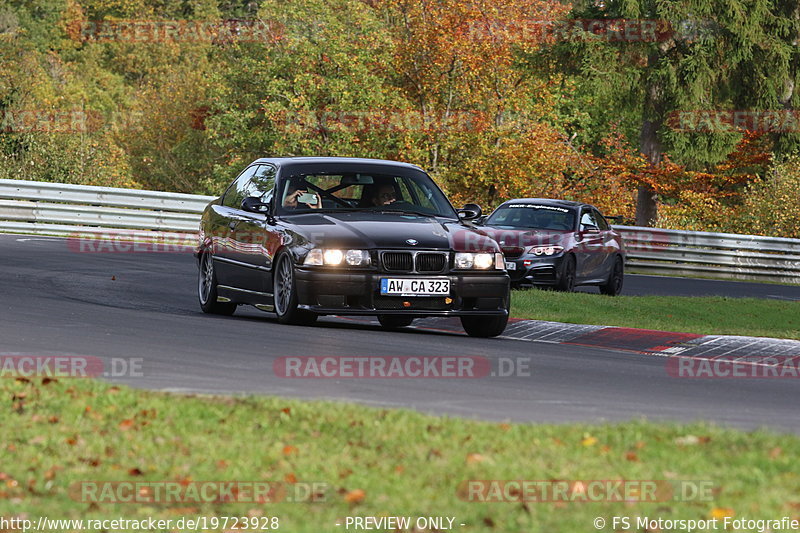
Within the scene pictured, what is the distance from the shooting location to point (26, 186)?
26.7 m

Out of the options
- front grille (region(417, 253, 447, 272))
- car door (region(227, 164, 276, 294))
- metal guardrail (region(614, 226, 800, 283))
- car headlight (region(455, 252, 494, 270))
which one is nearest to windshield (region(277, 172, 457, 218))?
car door (region(227, 164, 276, 294))

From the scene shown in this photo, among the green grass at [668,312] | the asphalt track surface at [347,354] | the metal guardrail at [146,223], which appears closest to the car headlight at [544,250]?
the green grass at [668,312]

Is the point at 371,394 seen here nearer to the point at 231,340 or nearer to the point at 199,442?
the point at 199,442

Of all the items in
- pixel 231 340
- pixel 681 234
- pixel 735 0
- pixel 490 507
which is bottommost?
pixel 681 234

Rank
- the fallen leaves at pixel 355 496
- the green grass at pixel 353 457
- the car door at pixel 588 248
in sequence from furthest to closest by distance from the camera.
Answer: the car door at pixel 588 248 < the fallen leaves at pixel 355 496 < the green grass at pixel 353 457

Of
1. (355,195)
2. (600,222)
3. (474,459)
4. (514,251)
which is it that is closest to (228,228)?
(355,195)

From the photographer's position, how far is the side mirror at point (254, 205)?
14.2 metres

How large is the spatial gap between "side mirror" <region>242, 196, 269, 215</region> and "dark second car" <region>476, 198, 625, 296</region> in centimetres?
827

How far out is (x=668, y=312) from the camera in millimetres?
19375

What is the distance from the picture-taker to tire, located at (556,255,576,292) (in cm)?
2212

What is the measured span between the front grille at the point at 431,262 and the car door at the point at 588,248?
9.81 meters

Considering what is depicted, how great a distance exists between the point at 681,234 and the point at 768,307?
41.0 feet

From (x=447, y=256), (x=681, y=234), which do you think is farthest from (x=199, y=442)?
(x=681, y=234)

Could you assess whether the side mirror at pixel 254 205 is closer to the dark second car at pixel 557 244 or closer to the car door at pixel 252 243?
the car door at pixel 252 243
